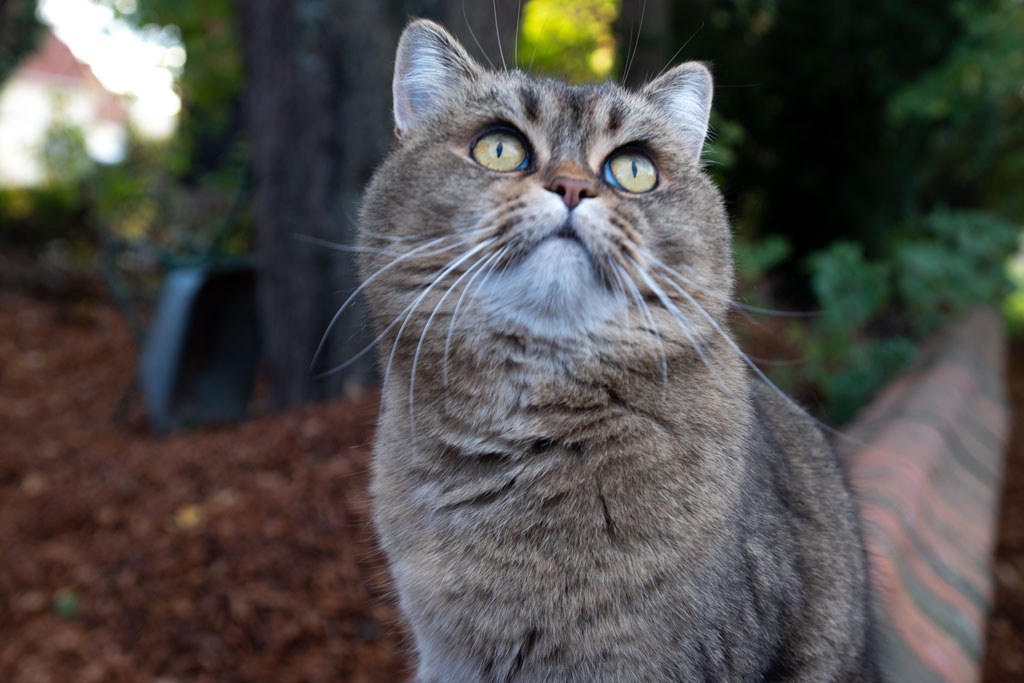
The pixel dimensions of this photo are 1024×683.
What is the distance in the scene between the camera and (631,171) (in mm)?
1682

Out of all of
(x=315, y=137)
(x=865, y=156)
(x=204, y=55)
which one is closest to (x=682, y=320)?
(x=315, y=137)

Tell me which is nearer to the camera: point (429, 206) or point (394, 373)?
point (429, 206)

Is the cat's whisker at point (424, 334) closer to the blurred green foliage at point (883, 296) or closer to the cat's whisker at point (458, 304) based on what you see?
the cat's whisker at point (458, 304)

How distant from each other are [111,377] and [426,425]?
6381mm

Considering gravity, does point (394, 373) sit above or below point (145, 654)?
above

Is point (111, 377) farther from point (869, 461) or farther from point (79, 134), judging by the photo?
point (869, 461)

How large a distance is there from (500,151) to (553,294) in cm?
36

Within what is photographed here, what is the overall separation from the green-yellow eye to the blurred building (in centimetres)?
777

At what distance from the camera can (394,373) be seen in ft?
5.71

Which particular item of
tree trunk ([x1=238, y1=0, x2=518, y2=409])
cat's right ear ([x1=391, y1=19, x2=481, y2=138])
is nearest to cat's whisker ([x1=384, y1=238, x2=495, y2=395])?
cat's right ear ([x1=391, y1=19, x2=481, y2=138])

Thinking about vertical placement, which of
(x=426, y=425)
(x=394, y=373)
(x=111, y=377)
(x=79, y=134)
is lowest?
(x=426, y=425)

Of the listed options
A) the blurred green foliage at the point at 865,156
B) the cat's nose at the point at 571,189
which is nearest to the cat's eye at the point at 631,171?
the cat's nose at the point at 571,189

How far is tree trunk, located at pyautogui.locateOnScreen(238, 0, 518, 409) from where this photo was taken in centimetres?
403

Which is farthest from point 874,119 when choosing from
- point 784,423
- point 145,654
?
point 145,654
